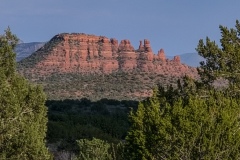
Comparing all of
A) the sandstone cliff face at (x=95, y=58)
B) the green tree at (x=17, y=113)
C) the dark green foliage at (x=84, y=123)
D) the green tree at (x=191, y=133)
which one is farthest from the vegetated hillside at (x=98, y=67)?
the green tree at (x=191, y=133)

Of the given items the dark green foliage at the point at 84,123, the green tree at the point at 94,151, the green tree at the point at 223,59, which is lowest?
the dark green foliage at the point at 84,123

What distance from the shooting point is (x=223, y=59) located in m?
25.2

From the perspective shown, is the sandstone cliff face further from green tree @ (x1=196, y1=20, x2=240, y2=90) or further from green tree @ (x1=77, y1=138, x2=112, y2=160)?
green tree @ (x1=196, y1=20, x2=240, y2=90)

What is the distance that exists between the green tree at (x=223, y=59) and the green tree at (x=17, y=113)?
9326 millimetres

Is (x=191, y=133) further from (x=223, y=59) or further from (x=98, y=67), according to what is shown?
(x=98, y=67)

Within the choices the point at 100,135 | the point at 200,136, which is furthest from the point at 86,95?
the point at 200,136

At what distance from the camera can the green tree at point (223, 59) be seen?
961 inches

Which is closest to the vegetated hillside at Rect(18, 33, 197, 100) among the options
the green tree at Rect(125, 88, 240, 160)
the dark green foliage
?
the dark green foliage

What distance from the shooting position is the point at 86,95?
344ft

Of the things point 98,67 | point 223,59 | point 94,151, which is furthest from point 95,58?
point 223,59

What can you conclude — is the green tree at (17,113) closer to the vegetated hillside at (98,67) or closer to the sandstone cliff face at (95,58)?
the vegetated hillside at (98,67)

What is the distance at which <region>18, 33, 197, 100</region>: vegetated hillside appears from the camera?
112000mm

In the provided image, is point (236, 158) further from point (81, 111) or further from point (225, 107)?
point (81, 111)

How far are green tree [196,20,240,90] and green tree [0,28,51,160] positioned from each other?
933 cm
